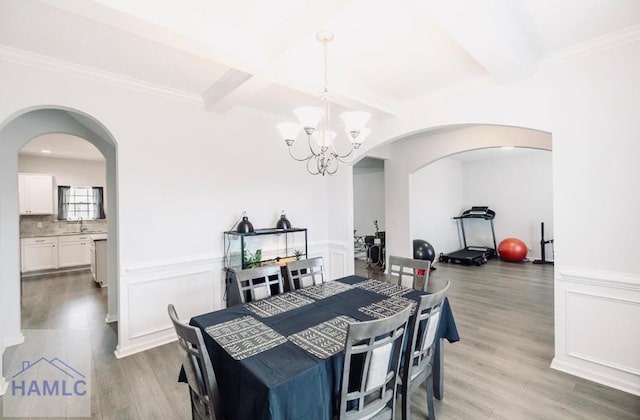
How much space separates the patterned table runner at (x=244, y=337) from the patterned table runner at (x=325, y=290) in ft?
2.13

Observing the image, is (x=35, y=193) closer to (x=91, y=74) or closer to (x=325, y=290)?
(x=91, y=74)

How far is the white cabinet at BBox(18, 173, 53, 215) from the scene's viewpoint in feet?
21.3

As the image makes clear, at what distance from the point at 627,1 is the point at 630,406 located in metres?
2.87

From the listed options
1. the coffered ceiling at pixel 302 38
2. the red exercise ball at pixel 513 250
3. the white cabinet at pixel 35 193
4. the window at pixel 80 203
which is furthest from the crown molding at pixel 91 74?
the red exercise ball at pixel 513 250

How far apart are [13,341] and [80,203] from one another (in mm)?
5253

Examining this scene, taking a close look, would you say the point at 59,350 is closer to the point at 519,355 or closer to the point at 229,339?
the point at 229,339

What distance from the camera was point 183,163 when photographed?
3414mm

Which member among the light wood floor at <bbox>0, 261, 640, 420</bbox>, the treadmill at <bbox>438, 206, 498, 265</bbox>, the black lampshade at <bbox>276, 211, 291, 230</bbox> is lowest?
the light wood floor at <bbox>0, 261, 640, 420</bbox>

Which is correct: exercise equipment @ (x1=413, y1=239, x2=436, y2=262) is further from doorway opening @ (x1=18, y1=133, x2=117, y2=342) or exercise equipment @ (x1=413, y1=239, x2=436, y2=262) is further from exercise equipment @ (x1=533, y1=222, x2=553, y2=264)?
doorway opening @ (x1=18, y1=133, x2=117, y2=342)

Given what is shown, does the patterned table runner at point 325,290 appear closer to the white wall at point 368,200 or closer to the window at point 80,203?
the white wall at point 368,200

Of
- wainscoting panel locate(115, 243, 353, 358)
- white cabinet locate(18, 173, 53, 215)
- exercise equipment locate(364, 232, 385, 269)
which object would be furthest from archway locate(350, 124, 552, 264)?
white cabinet locate(18, 173, 53, 215)

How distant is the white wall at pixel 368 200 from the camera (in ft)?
29.0

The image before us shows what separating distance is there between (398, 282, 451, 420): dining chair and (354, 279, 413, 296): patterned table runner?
1.91 feet

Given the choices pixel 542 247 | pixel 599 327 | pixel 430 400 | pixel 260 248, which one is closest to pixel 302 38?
pixel 430 400
